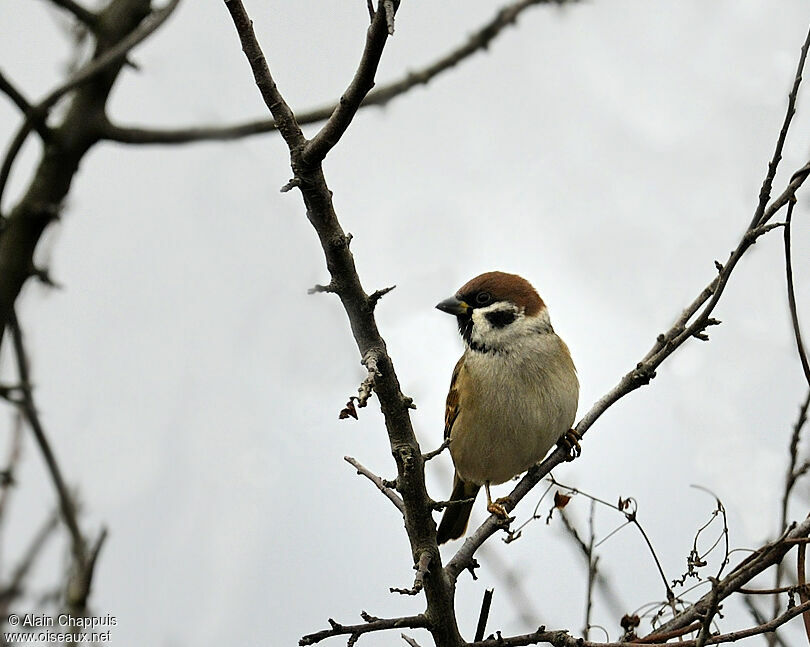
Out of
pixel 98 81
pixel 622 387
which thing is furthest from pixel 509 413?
pixel 98 81

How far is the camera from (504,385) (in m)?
4.29

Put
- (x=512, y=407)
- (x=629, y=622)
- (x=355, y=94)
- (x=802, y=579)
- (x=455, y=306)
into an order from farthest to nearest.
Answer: (x=455, y=306) < (x=512, y=407) < (x=629, y=622) < (x=802, y=579) < (x=355, y=94)

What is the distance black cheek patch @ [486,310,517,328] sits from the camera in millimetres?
4484

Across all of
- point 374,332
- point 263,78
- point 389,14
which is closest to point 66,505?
point 374,332

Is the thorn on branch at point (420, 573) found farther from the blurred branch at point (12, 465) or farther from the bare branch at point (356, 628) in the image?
the blurred branch at point (12, 465)

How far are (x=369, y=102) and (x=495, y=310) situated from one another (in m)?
1.06

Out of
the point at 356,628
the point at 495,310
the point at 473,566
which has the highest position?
the point at 495,310

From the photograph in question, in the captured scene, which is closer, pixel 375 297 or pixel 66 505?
pixel 375 297

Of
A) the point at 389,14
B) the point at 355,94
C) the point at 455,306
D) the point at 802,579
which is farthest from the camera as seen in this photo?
the point at 455,306

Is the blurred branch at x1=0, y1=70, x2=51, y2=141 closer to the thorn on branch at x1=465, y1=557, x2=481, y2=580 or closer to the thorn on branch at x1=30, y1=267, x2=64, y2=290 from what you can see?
the thorn on branch at x1=30, y1=267, x2=64, y2=290

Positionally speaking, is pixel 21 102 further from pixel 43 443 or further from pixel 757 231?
pixel 757 231

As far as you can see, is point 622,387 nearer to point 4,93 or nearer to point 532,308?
point 532,308

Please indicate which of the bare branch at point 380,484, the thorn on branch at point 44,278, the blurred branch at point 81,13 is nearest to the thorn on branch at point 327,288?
the bare branch at point 380,484

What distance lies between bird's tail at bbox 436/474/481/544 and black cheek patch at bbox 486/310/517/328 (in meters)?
0.82
